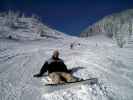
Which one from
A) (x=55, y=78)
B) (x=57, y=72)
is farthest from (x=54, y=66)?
(x=55, y=78)

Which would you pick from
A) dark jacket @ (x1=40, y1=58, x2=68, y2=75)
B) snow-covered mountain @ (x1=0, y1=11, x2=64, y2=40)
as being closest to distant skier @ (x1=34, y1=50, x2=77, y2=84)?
dark jacket @ (x1=40, y1=58, x2=68, y2=75)

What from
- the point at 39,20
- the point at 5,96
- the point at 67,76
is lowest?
the point at 5,96

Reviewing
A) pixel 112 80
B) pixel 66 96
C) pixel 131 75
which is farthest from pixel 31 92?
pixel 131 75

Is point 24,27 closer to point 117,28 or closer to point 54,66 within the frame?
point 117,28

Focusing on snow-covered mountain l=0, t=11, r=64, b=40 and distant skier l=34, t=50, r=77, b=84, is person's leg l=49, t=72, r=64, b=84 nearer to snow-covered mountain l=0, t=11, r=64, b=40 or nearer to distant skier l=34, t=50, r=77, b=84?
distant skier l=34, t=50, r=77, b=84

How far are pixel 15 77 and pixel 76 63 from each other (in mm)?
3992

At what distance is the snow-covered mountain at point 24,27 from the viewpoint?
38.7 metres

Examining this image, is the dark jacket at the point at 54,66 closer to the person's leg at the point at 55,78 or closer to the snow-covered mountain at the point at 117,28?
the person's leg at the point at 55,78

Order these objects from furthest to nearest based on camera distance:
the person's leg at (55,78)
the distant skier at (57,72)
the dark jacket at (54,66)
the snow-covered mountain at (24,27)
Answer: the snow-covered mountain at (24,27), the dark jacket at (54,66), the distant skier at (57,72), the person's leg at (55,78)

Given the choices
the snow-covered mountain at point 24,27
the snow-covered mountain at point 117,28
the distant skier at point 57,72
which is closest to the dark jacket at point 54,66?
the distant skier at point 57,72

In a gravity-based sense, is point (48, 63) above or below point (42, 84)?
above

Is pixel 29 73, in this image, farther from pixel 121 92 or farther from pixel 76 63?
pixel 121 92

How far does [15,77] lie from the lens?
27.6ft

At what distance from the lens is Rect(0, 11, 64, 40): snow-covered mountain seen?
3869 cm
